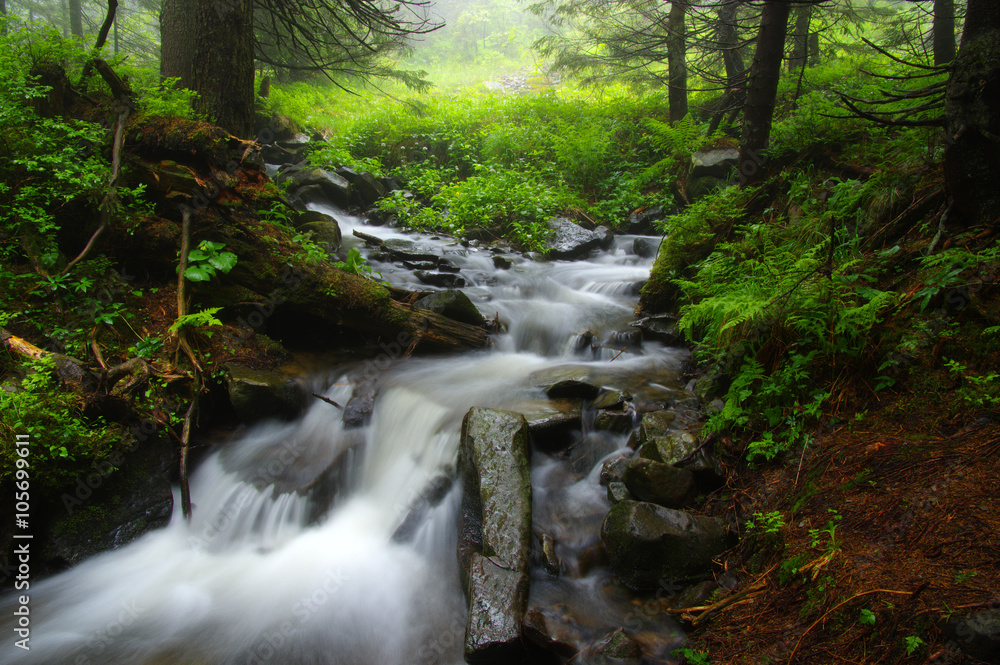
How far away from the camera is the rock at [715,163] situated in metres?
9.96

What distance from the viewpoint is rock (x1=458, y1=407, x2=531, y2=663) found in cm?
280

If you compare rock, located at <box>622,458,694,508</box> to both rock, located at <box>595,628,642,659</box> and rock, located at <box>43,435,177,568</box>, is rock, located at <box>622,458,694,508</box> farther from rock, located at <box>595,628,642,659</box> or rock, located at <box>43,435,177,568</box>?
rock, located at <box>43,435,177,568</box>

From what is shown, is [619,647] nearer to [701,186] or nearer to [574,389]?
[574,389]

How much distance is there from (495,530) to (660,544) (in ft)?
3.64

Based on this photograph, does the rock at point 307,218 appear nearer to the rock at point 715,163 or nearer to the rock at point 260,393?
the rock at point 260,393

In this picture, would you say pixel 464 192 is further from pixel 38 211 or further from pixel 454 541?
pixel 454 541

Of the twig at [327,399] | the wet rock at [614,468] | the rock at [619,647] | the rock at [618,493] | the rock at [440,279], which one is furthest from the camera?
the rock at [440,279]

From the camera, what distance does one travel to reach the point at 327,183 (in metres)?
11.6

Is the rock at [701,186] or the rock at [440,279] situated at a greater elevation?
the rock at [701,186]

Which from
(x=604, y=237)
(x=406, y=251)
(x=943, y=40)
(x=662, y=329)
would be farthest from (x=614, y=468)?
(x=943, y=40)

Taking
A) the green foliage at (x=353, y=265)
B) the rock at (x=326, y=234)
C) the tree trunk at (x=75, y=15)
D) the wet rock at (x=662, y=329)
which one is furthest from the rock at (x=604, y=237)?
the tree trunk at (x=75, y=15)

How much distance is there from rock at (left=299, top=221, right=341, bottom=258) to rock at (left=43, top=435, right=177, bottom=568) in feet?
15.3

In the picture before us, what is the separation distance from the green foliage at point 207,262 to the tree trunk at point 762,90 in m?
6.60

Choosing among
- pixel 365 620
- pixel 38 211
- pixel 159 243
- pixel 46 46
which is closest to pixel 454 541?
pixel 365 620
